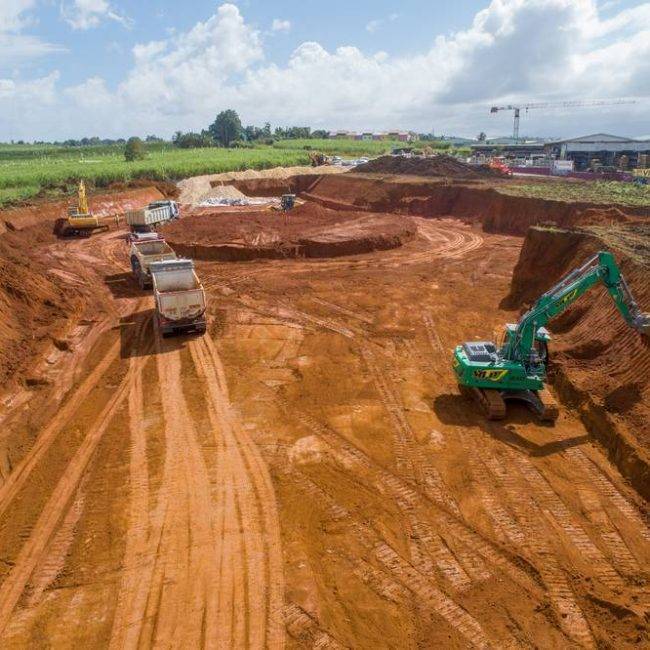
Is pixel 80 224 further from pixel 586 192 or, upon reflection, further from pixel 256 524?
pixel 586 192

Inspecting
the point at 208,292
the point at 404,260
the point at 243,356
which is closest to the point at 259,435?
the point at 243,356

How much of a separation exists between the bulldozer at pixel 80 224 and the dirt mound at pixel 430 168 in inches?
1383

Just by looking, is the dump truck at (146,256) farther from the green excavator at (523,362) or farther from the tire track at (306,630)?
the tire track at (306,630)

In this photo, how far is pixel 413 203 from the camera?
4447cm

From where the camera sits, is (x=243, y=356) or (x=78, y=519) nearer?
(x=78, y=519)

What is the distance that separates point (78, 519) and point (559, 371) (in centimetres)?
1254

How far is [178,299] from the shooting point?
16.5 meters

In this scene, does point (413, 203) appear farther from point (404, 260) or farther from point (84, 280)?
point (84, 280)

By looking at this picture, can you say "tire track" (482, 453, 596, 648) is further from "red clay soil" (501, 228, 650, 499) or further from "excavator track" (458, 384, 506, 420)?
"red clay soil" (501, 228, 650, 499)

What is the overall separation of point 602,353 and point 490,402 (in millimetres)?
4457

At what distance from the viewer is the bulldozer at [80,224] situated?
107 feet

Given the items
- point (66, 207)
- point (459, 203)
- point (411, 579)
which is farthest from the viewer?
point (459, 203)

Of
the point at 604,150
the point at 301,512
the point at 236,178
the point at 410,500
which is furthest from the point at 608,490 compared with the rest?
the point at 604,150

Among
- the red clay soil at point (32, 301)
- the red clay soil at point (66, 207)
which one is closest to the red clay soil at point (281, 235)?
the red clay soil at point (32, 301)
